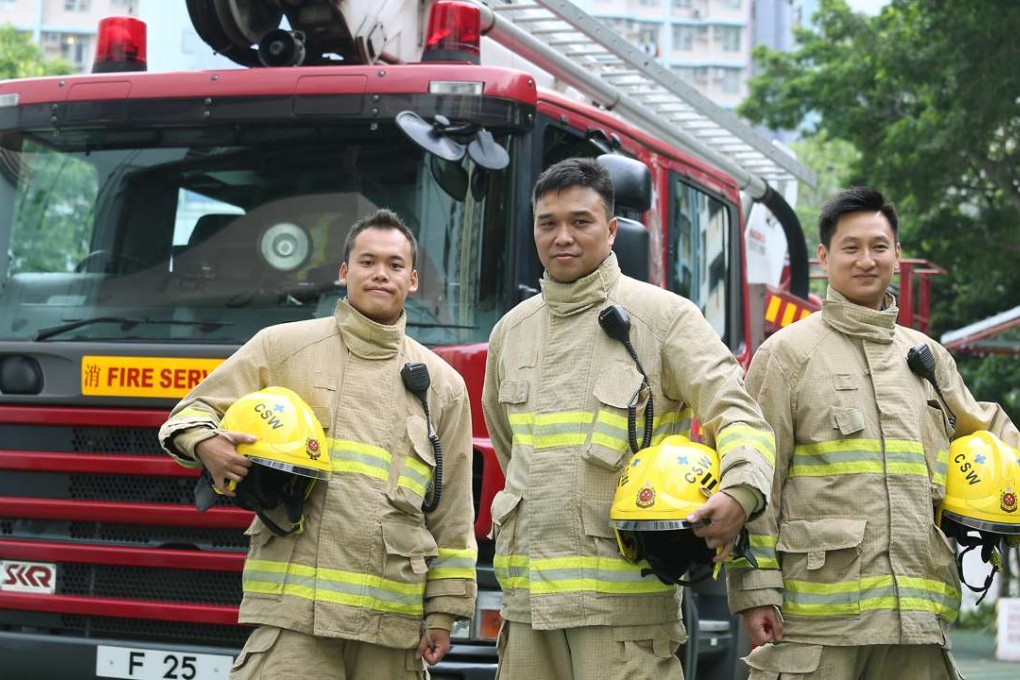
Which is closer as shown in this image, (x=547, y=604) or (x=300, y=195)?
(x=547, y=604)

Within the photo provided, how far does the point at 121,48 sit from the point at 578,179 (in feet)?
10.5

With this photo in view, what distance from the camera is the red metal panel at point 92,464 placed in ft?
17.5

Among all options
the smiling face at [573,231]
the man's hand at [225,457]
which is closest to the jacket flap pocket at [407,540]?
the man's hand at [225,457]

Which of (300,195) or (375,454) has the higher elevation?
(300,195)

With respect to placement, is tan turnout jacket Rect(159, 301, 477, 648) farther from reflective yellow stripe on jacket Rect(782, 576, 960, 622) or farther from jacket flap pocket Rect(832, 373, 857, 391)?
jacket flap pocket Rect(832, 373, 857, 391)

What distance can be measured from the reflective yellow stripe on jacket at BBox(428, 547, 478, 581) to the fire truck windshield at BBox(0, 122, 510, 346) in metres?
1.18

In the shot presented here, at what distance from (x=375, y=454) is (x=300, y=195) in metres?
1.78

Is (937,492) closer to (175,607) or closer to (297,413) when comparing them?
(297,413)

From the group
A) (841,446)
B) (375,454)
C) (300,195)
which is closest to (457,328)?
(300,195)

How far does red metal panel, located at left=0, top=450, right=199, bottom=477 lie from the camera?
5320mm

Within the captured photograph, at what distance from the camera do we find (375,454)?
4.11 metres

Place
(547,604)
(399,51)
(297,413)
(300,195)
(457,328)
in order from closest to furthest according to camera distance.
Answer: (547,604)
(297,413)
(457,328)
(300,195)
(399,51)

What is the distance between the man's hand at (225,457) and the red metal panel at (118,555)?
1.37 meters

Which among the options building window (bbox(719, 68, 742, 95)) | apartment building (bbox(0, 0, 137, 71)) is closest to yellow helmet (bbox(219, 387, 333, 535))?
apartment building (bbox(0, 0, 137, 71))
